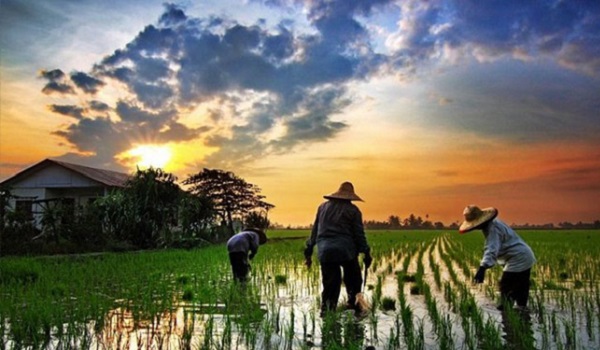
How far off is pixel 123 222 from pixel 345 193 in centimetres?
1317

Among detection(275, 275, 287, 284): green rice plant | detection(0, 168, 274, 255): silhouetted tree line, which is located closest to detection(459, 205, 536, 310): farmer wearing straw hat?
detection(275, 275, 287, 284): green rice plant

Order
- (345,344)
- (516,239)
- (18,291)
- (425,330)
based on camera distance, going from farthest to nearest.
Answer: (18,291), (516,239), (425,330), (345,344)

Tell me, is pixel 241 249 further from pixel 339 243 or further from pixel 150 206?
pixel 150 206

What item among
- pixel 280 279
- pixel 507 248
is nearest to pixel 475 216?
pixel 507 248

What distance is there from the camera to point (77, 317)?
509 centimetres

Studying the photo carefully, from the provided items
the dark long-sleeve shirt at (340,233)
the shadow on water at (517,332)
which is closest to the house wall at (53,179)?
the dark long-sleeve shirt at (340,233)

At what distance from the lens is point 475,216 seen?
581 cm

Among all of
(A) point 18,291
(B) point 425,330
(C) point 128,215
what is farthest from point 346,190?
(C) point 128,215

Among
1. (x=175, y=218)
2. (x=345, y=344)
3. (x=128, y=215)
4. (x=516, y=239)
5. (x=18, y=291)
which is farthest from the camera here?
(x=175, y=218)

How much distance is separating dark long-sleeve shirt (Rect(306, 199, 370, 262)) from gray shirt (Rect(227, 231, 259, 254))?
6.50 feet

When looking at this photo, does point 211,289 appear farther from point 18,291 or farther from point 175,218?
point 175,218

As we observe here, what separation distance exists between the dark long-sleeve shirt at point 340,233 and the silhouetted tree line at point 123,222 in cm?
587

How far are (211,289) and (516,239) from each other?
12.9 ft

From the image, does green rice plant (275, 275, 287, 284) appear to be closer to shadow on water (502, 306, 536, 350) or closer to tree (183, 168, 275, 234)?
shadow on water (502, 306, 536, 350)
